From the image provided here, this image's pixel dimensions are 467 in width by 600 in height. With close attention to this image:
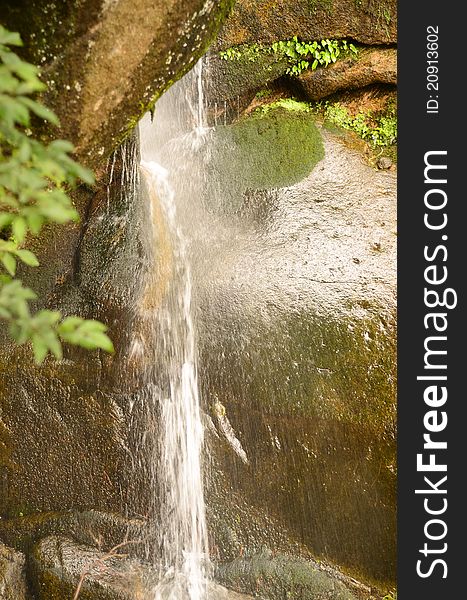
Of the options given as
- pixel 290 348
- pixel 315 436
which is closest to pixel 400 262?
pixel 290 348

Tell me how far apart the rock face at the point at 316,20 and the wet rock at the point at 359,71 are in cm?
11

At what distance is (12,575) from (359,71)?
4.68 m

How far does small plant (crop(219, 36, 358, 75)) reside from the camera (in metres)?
5.11

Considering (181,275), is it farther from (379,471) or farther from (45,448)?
(379,471)

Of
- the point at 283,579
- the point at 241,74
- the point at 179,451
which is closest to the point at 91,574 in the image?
the point at 179,451

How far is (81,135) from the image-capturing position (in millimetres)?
2943

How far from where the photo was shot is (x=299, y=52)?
202 inches

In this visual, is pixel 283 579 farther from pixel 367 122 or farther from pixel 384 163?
pixel 367 122

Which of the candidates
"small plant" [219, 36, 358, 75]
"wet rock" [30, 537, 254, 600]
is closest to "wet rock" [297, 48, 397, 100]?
"small plant" [219, 36, 358, 75]

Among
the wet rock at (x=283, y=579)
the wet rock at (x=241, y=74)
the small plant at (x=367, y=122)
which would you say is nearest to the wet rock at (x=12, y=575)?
the wet rock at (x=283, y=579)

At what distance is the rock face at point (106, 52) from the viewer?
2.63 m

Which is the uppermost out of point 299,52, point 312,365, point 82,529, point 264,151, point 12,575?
point 299,52

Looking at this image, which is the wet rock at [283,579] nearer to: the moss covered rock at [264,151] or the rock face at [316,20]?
the moss covered rock at [264,151]

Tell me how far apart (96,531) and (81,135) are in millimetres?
2910
